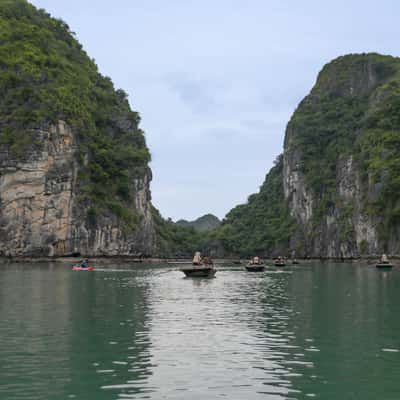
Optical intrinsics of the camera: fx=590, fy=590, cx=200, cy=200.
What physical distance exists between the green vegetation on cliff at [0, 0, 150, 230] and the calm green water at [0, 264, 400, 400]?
217ft

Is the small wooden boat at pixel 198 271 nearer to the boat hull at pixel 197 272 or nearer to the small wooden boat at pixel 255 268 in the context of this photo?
the boat hull at pixel 197 272

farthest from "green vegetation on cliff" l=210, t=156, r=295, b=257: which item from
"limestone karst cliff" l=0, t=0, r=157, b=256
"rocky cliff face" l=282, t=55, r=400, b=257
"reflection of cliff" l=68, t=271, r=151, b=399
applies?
"reflection of cliff" l=68, t=271, r=151, b=399

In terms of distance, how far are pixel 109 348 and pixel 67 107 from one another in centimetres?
8097

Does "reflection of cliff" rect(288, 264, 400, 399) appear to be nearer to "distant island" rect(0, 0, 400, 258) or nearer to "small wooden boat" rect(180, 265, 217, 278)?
"small wooden boat" rect(180, 265, 217, 278)

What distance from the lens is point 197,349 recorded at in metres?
14.7

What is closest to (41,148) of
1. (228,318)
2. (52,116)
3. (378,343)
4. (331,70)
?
(52,116)

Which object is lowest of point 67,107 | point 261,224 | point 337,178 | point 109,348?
point 109,348

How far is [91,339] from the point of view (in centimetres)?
1614

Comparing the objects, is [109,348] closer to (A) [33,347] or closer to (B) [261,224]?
(A) [33,347]

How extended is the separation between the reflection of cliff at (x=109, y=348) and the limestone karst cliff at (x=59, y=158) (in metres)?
60.3

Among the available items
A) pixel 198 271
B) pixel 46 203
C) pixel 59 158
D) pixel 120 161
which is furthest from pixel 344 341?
pixel 120 161

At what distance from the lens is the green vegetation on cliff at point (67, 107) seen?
8806 cm

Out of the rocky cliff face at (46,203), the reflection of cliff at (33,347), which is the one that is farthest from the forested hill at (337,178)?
the reflection of cliff at (33,347)

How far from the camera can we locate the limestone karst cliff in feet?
275
